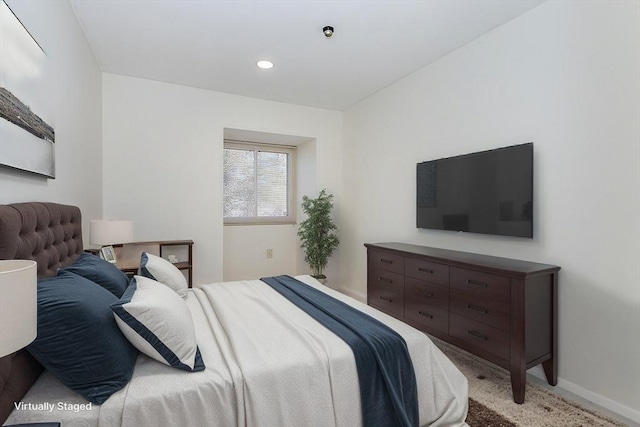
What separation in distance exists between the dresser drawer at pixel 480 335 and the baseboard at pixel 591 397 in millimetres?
531

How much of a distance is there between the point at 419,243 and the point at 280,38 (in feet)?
7.76

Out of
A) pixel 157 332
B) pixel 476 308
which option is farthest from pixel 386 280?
pixel 157 332

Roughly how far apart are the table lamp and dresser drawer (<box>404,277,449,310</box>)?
249 cm

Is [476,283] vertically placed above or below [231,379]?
above

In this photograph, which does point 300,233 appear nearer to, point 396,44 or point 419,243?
point 419,243

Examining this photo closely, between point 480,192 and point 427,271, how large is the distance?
0.78 m

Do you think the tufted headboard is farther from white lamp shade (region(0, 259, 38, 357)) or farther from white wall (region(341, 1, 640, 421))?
white wall (region(341, 1, 640, 421))

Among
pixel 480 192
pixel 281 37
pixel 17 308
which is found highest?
pixel 281 37

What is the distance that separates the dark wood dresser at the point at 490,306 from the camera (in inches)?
81.4

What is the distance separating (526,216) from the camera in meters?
2.42

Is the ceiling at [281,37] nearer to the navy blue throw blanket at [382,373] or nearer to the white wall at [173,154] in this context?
the white wall at [173,154]

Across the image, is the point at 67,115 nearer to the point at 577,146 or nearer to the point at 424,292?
the point at 424,292

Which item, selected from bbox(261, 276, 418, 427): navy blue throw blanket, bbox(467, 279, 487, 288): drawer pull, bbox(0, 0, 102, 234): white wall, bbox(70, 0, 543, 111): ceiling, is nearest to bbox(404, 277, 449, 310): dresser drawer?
bbox(467, 279, 487, 288): drawer pull

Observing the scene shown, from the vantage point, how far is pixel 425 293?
9.12ft
